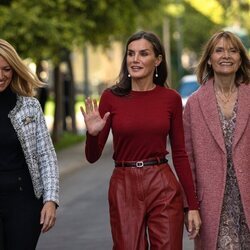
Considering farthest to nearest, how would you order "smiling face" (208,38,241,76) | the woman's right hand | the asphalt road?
the asphalt road
"smiling face" (208,38,241,76)
the woman's right hand

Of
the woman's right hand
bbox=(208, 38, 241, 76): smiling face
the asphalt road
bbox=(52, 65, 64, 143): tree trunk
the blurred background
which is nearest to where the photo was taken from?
the woman's right hand

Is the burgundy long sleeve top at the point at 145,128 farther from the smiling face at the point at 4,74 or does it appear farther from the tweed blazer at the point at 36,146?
the smiling face at the point at 4,74

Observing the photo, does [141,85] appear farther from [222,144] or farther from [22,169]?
[22,169]

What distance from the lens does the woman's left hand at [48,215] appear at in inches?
193

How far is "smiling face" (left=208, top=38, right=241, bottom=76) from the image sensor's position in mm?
5512

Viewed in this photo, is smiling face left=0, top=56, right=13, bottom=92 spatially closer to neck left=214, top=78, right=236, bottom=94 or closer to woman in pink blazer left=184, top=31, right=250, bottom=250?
woman in pink blazer left=184, top=31, right=250, bottom=250

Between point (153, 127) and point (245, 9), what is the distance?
2019 inches

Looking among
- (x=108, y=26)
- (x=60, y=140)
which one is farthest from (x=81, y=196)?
(x=60, y=140)

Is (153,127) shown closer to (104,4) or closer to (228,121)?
(228,121)

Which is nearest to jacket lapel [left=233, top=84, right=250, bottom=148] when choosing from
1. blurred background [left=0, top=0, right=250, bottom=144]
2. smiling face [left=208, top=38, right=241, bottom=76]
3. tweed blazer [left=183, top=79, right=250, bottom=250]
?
tweed blazer [left=183, top=79, right=250, bottom=250]

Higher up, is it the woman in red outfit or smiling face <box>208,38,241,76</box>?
smiling face <box>208,38,241,76</box>

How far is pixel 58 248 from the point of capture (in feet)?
32.6

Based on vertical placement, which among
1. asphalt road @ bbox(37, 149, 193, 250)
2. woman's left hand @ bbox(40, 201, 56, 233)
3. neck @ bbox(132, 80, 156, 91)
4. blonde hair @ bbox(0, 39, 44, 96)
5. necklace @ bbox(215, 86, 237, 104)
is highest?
blonde hair @ bbox(0, 39, 44, 96)

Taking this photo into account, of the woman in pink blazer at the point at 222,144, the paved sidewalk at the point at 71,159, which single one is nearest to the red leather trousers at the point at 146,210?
the woman in pink blazer at the point at 222,144
